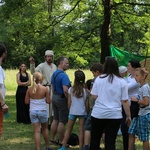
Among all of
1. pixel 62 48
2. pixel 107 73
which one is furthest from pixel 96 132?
pixel 62 48

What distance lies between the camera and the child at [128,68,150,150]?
508cm

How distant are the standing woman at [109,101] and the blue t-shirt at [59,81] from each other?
1703 millimetres

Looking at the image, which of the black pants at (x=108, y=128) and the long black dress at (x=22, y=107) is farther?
the long black dress at (x=22, y=107)

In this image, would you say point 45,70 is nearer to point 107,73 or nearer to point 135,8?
point 107,73

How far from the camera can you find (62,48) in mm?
14562

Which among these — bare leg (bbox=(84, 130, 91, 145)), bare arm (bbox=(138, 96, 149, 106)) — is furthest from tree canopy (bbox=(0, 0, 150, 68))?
bare arm (bbox=(138, 96, 149, 106))

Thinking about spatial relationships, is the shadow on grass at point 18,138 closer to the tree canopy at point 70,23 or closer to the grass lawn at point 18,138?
the grass lawn at point 18,138

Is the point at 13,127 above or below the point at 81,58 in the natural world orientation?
below

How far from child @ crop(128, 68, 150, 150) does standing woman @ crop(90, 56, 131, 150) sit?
466 millimetres

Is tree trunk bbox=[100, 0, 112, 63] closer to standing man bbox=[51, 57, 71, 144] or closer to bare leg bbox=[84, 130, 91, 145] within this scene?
standing man bbox=[51, 57, 71, 144]

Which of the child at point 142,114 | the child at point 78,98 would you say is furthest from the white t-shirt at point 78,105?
the child at point 142,114

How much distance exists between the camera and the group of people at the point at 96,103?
15.3 ft

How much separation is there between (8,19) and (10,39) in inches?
33.8

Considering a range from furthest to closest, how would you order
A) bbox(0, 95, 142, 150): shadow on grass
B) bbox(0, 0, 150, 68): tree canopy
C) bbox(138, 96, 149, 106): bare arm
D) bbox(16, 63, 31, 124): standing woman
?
bbox(0, 0, 150, 68): tree canopy → bbox(16, 63, 31, 124): standing woman → bbox(0, 95, 142, 150): shadow on grass → bbox(138, 96, 149, 106): bare arm
